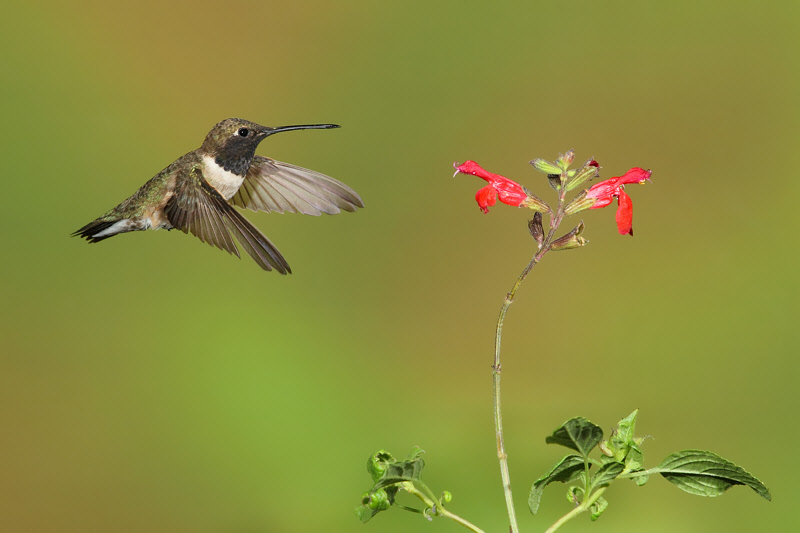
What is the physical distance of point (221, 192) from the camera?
0.93 meters

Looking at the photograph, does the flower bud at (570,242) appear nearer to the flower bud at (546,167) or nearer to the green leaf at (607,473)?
the flower bud at (546,167)

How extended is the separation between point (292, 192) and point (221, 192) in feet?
0.40

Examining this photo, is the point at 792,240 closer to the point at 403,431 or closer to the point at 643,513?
the point at 643,513

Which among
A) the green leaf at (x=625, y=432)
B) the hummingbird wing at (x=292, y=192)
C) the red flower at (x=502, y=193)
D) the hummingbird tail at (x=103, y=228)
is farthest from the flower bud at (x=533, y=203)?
the hummingbird tail at (x=103, y=228)

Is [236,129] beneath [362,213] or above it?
beneath

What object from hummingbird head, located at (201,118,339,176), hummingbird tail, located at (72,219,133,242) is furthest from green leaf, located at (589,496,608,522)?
hummingbird tail, located at (72,219,133,242)

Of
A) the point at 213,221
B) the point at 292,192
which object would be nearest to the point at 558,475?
the point at 213,221

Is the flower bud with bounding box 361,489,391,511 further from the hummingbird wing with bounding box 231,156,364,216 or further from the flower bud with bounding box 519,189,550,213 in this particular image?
the hummingbird wing with bounding box 231,156,364,216

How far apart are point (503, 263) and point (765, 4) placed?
1083mm

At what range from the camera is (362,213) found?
1873 millimetres

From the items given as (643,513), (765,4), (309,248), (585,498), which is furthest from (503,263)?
(585,498)

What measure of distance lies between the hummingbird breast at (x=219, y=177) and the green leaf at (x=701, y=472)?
0.62 metres

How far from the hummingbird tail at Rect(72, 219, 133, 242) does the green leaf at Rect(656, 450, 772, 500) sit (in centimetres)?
75

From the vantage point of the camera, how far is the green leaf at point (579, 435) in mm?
472
